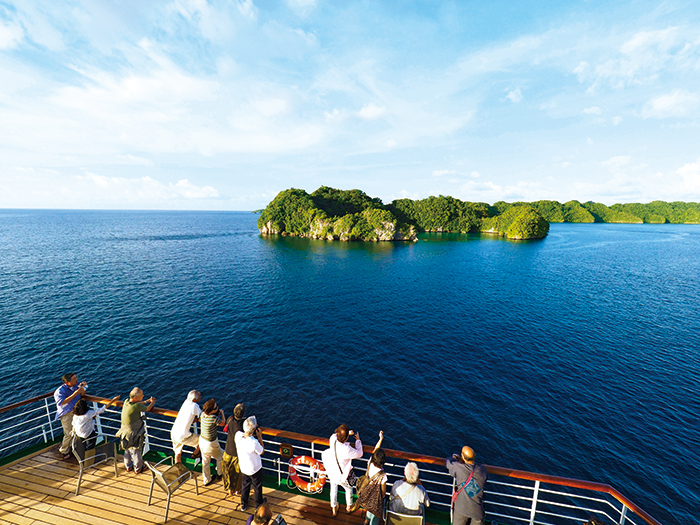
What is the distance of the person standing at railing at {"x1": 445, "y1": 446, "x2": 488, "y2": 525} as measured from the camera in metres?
5.62

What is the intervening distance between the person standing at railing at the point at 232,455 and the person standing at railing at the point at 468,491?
4560mm

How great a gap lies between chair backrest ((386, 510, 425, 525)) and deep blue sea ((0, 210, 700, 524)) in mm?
14079

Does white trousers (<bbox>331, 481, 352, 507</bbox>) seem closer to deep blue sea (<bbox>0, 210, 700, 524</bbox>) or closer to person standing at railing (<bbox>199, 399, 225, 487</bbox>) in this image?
person standing at railing (<bbox>199, 399, 225, 487</bbox>)

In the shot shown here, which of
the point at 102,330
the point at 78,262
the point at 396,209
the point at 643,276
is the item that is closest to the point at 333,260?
the point at 102,330

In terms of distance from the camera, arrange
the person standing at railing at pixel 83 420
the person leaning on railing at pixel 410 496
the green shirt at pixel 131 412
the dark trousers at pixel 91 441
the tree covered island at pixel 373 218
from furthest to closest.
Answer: the tree covered island at pixel 373 218, the dark trousers at pixel 91 441, the person standing at railing at pixel 83 420, the green shirt at pixel 131 412, the person leaning on railing at pixel 410 496

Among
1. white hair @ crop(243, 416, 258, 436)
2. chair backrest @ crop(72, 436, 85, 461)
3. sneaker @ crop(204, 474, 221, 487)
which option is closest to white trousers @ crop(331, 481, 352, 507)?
white hair @ crop(243, 416, 258, 436)

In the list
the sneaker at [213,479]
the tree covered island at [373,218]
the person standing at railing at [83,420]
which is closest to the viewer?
the person standing at railing at [83,420]

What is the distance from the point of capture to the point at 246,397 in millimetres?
22000

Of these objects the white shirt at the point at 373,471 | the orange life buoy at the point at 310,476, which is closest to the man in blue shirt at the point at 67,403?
the orange life buoy at the point at 310,476

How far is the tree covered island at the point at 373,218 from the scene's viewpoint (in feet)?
388

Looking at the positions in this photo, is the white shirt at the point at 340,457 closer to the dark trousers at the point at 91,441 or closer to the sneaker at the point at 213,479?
the sneaker at the point at 213,479

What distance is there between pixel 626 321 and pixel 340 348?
115 ft

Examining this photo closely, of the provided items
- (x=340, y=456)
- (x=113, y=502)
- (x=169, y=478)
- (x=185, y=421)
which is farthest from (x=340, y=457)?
(x=113, y=502)

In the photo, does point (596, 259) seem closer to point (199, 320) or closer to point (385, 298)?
point (385, 298)
